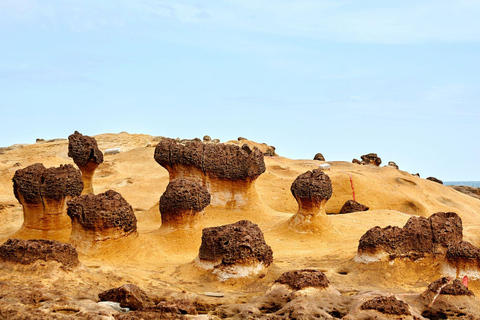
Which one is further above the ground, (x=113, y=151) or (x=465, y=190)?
(x=113, y=151)

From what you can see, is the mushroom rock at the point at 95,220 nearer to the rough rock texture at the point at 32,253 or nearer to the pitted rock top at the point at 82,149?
the rough rock texture at the point at 32,253

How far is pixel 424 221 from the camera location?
738 cm

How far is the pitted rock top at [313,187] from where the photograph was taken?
966 cm

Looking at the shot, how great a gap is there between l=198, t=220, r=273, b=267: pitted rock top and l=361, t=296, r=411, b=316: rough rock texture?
1.96 meters

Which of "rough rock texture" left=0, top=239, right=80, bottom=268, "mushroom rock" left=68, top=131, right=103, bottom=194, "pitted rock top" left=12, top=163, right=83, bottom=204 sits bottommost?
"rough rock texture" left=0, top=239, right=80, bottom=268

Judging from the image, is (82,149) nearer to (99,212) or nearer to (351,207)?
(99,212)

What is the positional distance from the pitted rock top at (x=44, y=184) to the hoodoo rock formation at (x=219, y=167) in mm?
2801

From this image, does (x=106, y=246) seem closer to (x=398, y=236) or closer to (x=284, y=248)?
(x=284, y=248)

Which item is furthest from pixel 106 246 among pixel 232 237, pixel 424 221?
pixel 424 221

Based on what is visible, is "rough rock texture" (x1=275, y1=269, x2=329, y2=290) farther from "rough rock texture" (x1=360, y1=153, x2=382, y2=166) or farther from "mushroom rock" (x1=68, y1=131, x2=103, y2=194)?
"rough rock texture" (x1=360, y1=153, x2=382, y2=166)

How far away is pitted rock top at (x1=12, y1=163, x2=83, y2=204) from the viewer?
333 inches

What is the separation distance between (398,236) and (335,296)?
243 centimetres

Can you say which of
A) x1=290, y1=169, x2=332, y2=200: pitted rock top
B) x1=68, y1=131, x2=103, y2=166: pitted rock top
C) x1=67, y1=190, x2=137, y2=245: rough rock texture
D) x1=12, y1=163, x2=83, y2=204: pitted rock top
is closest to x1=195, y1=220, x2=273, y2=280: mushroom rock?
x1=67, y1=190, x2=137, y2=245: rough rock texture

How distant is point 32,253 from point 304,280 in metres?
2.83
